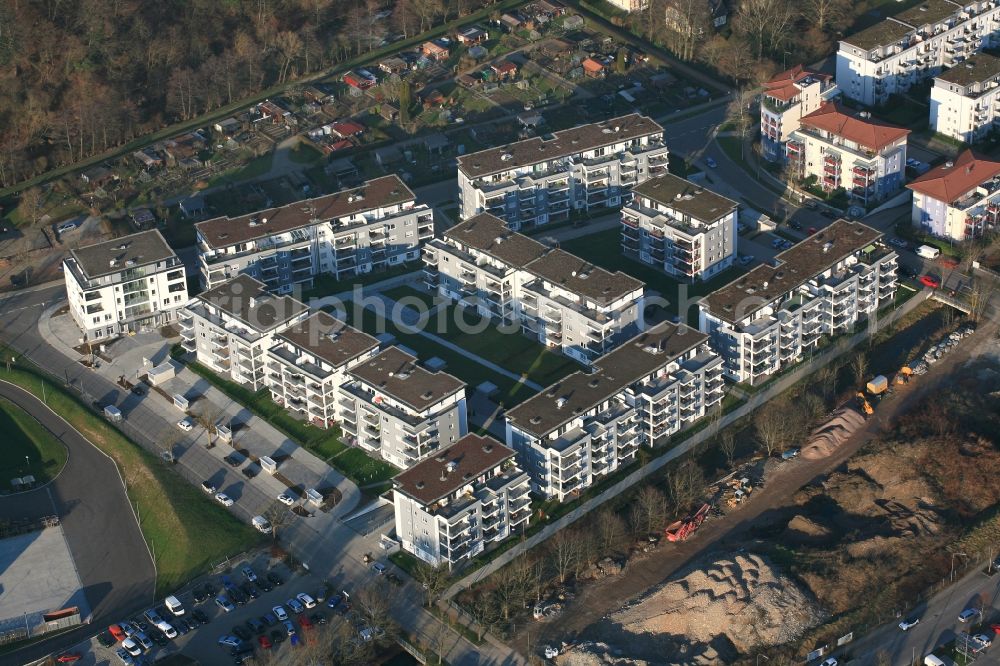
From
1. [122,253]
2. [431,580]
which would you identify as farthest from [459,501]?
[122,253]

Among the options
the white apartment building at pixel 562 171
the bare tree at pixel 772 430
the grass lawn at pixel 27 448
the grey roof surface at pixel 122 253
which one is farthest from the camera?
the white apartment building at pixel 562 171

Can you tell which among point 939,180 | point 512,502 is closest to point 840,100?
point 939,180

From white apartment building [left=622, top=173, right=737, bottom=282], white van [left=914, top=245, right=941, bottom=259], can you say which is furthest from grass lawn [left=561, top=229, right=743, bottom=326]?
white van [left=914, top=245, right=941, bottom=259]

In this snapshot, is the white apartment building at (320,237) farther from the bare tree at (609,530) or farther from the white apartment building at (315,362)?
the bare tree at (609,530)

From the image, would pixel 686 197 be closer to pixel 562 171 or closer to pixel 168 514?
pixel 562 171

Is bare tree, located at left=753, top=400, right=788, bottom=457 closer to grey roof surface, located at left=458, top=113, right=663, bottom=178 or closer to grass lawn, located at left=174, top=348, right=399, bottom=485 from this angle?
grass lawn, located at left=174, top=348, right=399, bottom=485

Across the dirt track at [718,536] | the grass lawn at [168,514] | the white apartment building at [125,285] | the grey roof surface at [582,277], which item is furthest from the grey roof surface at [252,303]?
Answer: the dirt track at [718,536]
